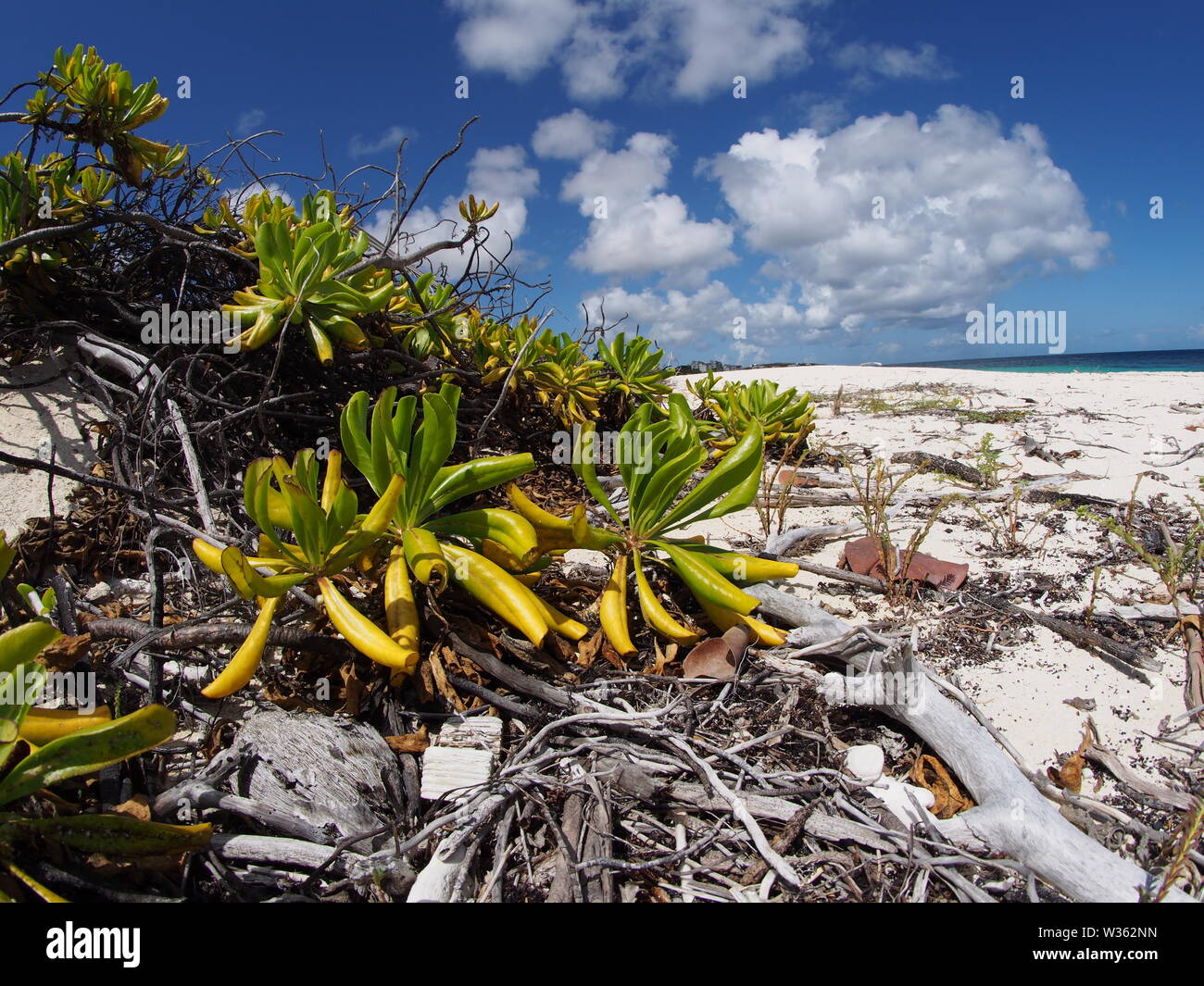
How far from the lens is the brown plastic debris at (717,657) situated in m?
1.74

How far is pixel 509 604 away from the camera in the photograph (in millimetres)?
1587

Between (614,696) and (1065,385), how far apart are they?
9.76 m

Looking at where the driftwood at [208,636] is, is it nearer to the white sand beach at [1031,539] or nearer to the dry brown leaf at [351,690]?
the dry brown leaf at [351,690]

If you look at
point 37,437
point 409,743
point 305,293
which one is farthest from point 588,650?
point 37,437

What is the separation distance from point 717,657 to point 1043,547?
176cm

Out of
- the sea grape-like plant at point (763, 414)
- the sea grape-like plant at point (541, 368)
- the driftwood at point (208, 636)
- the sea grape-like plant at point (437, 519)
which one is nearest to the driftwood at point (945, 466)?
the sea grape-like plant at point (763, 414)

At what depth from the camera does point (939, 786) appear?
147 cm

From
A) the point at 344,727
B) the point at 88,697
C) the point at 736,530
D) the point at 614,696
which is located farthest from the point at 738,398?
the point at 88,697

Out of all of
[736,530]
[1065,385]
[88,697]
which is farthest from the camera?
[1065,385]

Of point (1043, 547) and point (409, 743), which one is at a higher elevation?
point (1043, 547)

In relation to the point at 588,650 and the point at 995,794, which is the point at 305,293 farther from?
the point at 995,794

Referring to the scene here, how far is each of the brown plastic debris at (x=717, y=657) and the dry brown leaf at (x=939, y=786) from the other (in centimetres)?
48
